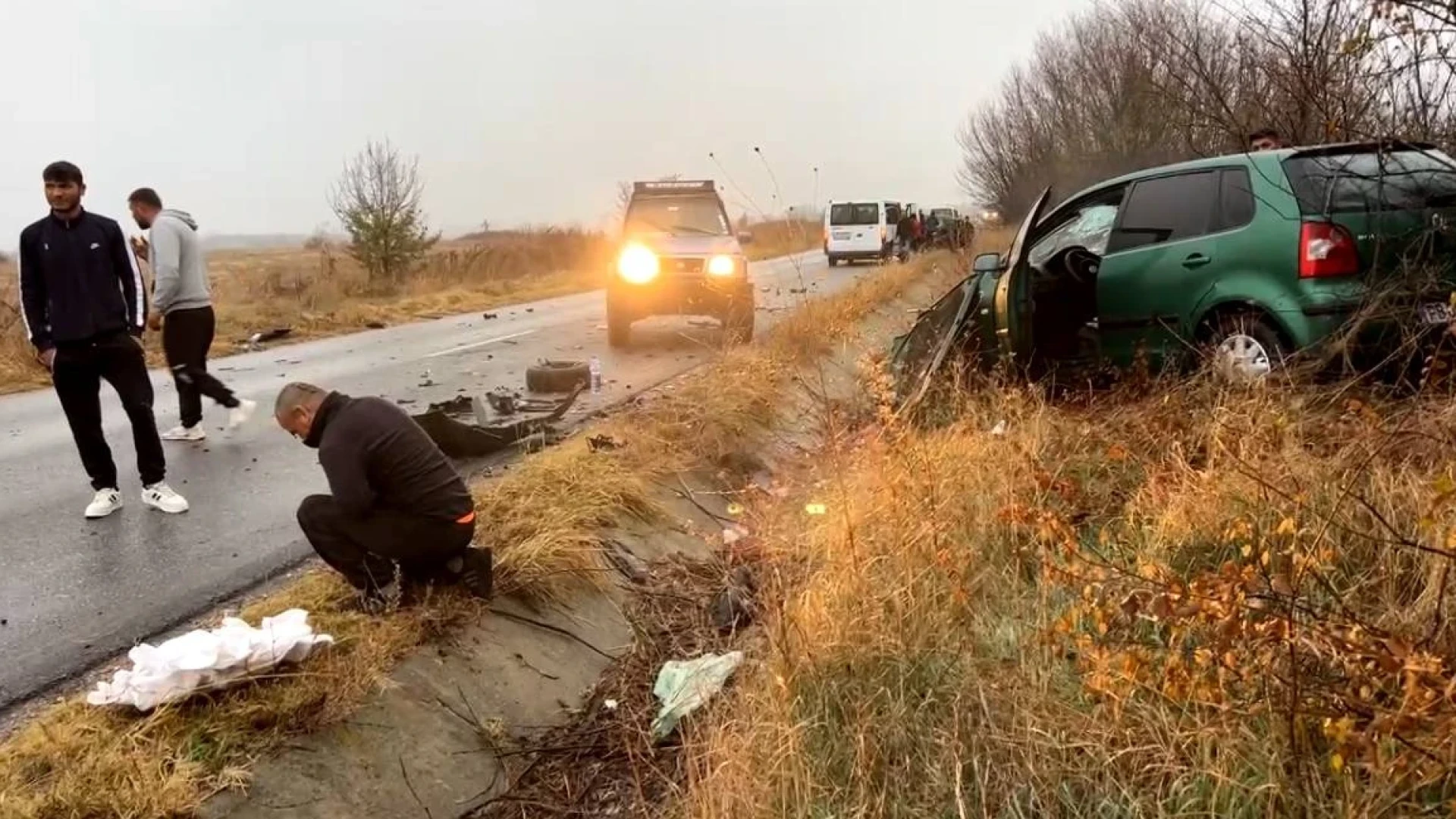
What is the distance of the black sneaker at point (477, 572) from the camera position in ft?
13.0

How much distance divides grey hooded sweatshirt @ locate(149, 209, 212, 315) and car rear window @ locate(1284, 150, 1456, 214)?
7007 mm

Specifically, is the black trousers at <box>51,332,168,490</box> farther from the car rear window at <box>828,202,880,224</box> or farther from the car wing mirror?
the car rear window at <box>828,202,880,224</box>

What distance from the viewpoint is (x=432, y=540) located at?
3.81 metres

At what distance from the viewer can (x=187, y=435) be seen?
291 inches

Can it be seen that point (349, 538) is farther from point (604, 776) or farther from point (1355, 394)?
point (1355, 394)

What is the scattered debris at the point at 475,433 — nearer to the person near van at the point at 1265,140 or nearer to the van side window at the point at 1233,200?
the van side window at the point at 1233,200

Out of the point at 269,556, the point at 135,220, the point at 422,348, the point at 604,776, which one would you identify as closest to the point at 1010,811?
the point at 604,776

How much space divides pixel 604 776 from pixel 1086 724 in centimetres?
167

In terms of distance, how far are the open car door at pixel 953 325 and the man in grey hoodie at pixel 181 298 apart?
4991mm

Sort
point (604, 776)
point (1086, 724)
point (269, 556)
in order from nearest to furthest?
1. point (1086, 724)
2. point (604, 776)
3. point (269, 556)

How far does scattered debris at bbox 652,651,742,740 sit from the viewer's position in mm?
3566

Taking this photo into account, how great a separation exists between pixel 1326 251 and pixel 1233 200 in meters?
0.68

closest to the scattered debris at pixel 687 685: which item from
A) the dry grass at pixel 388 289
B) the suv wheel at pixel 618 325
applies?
the dry grass at pixel 388 289

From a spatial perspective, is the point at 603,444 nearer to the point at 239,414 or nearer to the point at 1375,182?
the point at 239,414
